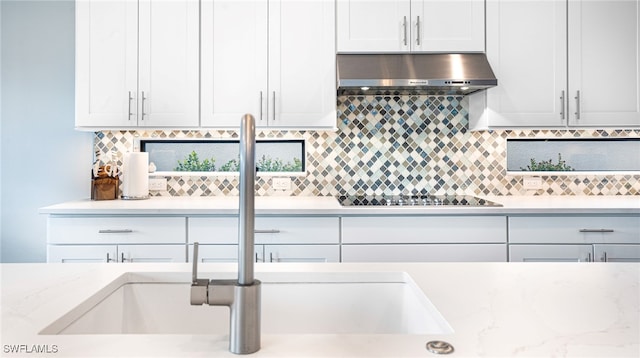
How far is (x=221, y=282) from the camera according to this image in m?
0.71

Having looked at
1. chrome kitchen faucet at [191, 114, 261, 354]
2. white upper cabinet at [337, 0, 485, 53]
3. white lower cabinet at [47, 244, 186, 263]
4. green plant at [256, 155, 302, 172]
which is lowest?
white lower cabinet at [47, 244, 186, 263]

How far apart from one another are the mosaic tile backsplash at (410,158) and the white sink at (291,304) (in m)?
2.08

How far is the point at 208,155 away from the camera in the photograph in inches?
130

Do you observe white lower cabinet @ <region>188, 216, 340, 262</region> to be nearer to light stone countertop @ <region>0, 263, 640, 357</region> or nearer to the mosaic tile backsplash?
the mosaic tile backsplash

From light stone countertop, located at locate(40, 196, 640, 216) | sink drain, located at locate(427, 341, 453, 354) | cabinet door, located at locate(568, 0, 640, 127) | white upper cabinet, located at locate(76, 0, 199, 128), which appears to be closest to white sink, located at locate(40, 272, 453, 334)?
sink drain, located at locate(427, 341, 453, 354)

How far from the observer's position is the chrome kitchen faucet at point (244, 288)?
0.69m

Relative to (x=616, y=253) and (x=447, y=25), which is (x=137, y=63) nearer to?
(x=447, y=25)

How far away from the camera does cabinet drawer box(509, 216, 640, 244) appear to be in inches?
103

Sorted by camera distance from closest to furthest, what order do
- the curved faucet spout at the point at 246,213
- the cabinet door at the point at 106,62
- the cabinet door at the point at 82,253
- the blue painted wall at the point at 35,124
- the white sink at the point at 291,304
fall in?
the curved faucet spout at the point at 246,213
the white sink at the point at 291,304
the cabinet door at the point at 82,253
the cabinet door at the point at 106,62
the blue painted wall at the point at 35,124

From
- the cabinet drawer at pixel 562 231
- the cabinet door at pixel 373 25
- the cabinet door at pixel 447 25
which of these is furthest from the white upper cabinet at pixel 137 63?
the cabinet drawer at pixel 562 231

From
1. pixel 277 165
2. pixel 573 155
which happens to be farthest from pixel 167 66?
pixel 573 155

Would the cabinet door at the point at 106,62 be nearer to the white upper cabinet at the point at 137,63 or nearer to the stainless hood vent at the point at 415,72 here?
the white upper cabinet at the point at 137,63

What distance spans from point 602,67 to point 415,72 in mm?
1202

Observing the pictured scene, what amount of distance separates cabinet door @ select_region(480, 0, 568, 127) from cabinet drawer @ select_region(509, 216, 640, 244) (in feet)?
2.17
